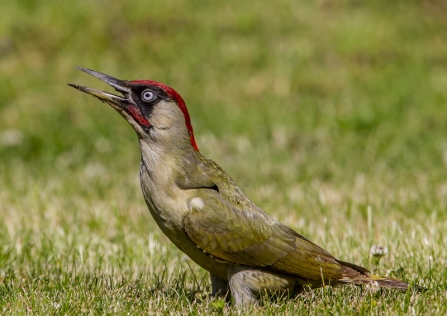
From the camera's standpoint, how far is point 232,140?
27.5 ft

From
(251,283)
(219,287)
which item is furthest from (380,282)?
(219,287)

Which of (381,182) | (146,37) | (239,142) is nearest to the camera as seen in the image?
(381,182)

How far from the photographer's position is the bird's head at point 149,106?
383 centimetres

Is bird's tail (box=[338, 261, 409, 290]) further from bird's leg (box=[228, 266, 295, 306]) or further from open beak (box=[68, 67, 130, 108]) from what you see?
open beak (box=[68, 67, 130, 108])

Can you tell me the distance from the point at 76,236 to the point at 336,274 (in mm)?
2203

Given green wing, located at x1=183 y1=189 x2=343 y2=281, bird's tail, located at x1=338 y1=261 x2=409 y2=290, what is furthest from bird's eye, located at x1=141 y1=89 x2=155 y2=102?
bird's tail, located at x1=338 y1=261 x2=409 y2=290

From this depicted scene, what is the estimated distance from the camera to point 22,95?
9.55 meters

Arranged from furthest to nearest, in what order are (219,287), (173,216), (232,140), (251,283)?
(232,140) → (219,287) → (251,283) → (173,216)

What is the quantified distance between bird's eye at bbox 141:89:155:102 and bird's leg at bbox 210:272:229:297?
96 centimetres

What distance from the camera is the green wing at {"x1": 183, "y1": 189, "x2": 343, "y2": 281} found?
12.1ft

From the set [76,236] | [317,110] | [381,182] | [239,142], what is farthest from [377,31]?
[76,236]

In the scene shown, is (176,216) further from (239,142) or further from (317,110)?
(317,110)

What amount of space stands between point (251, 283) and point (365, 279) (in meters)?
0.56

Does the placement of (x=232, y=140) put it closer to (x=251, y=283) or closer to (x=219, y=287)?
(x=219, y=287)
